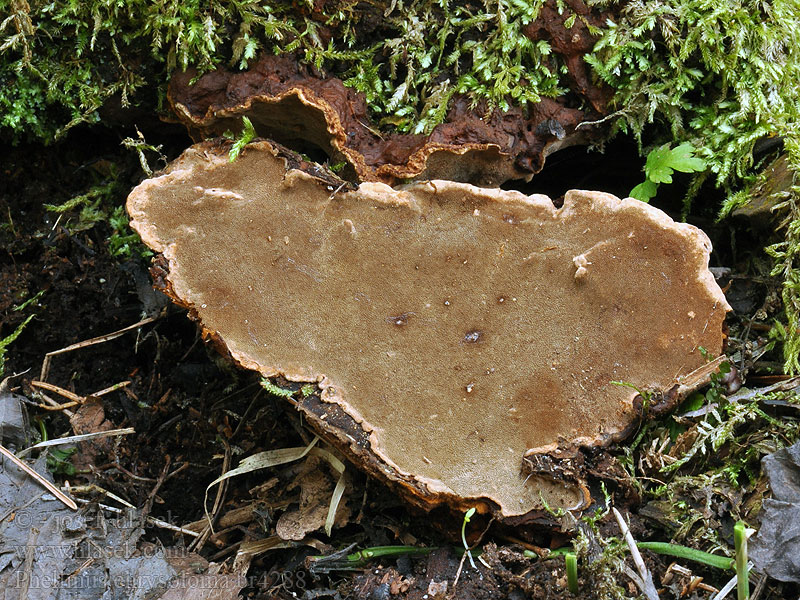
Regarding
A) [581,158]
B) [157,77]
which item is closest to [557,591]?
[581,158]

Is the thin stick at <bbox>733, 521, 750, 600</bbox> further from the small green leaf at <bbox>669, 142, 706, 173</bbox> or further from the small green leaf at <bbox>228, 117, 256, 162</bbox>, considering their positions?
the small green leaf at <bbox>228, 117, 256, 162</bbox>

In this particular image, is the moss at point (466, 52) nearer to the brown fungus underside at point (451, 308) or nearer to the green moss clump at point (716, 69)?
the green moss clump at point (716, 69)

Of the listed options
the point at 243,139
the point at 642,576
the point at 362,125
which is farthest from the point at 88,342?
the point at 642,576

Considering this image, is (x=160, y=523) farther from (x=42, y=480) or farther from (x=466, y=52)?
(x=466, y=52)

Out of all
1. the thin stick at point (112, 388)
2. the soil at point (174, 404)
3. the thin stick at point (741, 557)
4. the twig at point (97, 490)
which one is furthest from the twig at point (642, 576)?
the thin stick at point (112, 388)

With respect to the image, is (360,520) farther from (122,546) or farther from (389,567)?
(122,546)

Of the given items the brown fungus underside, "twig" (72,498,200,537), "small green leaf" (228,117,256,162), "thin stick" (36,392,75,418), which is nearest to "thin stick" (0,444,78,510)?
"twig" (72,498,200,537)

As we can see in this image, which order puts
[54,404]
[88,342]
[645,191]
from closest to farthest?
[645,191] → [54,404] → [88,342]
